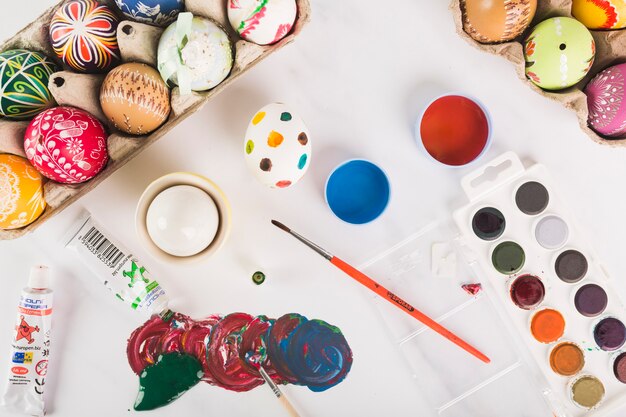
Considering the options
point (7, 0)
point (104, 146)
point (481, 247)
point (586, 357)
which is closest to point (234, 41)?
point (104, 146)

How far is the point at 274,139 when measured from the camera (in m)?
0.83

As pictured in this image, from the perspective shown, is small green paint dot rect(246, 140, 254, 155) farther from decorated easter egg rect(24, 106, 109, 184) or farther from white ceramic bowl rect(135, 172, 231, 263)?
decorated easter egg rect(24, 106, 109, 184)

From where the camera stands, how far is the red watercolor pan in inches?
36.9

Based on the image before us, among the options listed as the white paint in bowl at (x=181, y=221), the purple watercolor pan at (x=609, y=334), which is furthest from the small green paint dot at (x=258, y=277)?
the purple watercolor pan at (x=609, y=334)

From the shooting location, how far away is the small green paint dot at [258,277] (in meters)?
0.95

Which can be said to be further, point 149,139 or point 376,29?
point 376,29

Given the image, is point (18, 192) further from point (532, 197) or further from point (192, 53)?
point (532, 197)

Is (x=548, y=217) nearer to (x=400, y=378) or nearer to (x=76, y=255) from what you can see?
(x=400, y=378)

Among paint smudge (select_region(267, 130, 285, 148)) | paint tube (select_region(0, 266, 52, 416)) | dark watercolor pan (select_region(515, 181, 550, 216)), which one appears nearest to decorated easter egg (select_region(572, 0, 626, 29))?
dark watercolor pan (select_region(515, 181, 550, 216))

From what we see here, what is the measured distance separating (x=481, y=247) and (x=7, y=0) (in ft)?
2.97

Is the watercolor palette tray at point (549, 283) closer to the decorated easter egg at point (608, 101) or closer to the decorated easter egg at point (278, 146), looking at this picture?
the decorated easter egg at point (608, 101)

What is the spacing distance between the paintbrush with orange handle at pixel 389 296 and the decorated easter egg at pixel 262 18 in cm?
30

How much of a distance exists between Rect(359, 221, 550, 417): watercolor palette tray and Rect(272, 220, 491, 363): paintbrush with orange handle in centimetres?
2

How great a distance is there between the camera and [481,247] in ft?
3.15
